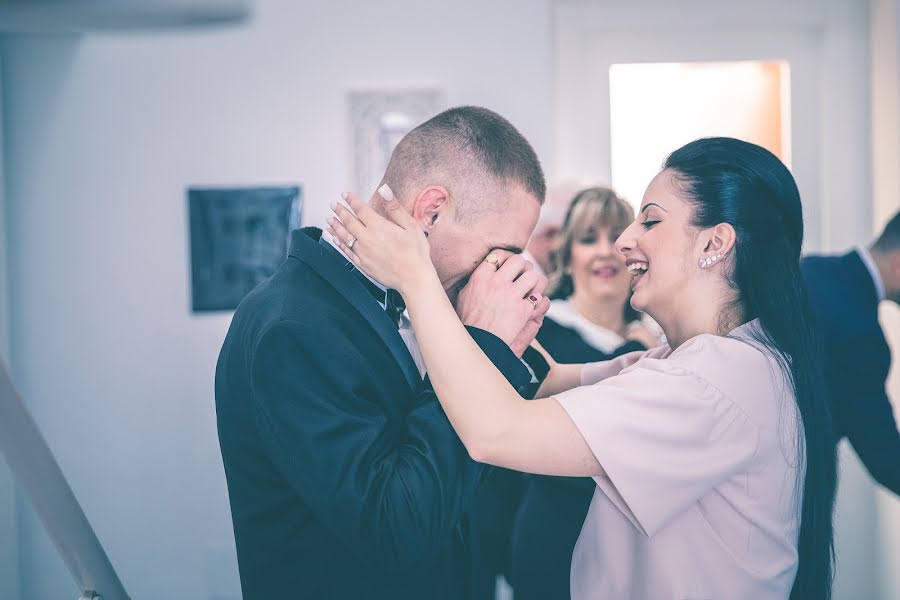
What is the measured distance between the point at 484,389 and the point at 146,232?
7.36 ft

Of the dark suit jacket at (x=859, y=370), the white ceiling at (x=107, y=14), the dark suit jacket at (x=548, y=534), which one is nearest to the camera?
the white ceiling at (x=107, y=14)

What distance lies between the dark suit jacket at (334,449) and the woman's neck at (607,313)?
1.40 meters

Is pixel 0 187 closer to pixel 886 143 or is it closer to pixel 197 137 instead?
pixel 197 137

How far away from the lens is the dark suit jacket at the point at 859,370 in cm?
168

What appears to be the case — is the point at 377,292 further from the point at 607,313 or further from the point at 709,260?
the point at 607,313

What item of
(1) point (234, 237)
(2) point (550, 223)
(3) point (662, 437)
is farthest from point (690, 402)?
(1) point (234, 237)

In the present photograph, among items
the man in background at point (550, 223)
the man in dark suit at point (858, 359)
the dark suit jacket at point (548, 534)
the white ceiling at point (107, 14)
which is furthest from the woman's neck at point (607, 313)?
the white ceiling at point (107, 14)

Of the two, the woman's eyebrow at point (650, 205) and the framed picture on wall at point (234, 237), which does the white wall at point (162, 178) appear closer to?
the framed picture on wall at point (234, 237)

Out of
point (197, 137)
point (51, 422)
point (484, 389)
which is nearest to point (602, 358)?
point (484, 389)

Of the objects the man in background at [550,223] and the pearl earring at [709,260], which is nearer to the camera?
the pearl earring at [709,260]

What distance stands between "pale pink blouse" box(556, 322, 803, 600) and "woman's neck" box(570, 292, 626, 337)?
4.23ft

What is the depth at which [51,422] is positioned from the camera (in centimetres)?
283

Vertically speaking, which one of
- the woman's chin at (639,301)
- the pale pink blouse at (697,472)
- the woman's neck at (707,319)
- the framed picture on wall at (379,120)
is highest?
the framed picture on wall at (379,120)

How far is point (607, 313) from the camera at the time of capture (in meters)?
2.39
